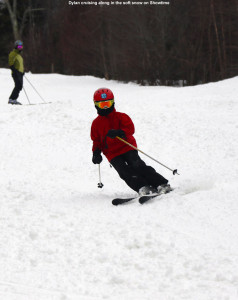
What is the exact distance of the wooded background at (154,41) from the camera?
17.1 metres

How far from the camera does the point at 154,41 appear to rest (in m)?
19.0

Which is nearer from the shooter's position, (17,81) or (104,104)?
(104,104)

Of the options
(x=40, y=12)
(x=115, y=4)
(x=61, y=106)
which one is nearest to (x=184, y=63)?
(x=115, y=4)

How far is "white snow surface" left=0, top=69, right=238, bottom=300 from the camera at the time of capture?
3018 millimetres

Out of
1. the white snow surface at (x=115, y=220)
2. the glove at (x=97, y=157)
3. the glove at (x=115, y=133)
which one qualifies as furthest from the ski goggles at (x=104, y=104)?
the white snow surface at (x=115, y=220)

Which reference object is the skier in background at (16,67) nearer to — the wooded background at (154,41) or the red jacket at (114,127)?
the red jacket at (114,127)

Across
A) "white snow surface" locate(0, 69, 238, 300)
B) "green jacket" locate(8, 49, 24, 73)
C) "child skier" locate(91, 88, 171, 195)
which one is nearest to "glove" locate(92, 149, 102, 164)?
"child skier" locate(91, 88, 171, 195)

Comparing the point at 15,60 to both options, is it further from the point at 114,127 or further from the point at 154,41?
the point at 154,41

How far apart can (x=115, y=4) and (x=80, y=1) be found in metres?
5.03

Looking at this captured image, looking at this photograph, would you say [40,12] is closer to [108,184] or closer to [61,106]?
[61,106]

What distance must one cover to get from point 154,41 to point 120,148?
14.4m

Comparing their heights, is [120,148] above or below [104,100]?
below

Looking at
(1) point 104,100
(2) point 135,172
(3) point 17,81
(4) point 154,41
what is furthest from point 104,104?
(4) point 154,41

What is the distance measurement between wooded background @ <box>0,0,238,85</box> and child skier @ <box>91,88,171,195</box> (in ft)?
39.9
